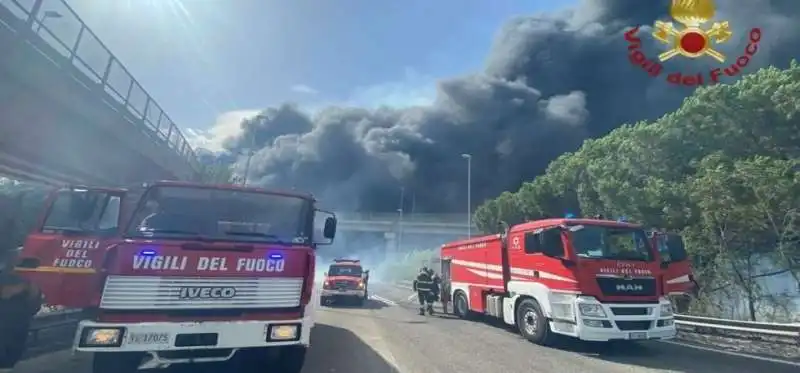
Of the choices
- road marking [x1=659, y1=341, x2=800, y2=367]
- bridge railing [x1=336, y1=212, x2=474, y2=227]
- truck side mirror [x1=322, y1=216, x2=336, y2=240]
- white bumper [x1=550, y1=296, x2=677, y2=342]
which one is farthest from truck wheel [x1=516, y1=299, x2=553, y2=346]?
bridge railing [x1=336, y1=212, x2=474, y2=227]

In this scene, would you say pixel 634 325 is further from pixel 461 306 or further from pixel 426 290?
pixel 426 290

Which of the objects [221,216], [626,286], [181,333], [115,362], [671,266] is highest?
[671,266]

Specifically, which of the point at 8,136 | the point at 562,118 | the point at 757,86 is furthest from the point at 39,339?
the point at 562,118

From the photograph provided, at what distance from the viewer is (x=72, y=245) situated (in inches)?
272

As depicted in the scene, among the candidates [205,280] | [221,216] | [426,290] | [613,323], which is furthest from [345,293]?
[205,280]

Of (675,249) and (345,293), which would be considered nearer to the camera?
(675,249)

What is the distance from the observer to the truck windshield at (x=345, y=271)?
18344mm

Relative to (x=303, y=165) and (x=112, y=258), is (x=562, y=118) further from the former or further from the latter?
(x=112, y=258)

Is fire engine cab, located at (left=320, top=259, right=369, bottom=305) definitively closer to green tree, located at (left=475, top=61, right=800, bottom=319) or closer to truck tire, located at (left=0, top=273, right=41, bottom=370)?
green tree, located at (left=475, top=61, right=800, bottom=319)

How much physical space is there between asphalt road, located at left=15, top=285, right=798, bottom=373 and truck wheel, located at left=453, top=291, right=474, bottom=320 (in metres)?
3.14

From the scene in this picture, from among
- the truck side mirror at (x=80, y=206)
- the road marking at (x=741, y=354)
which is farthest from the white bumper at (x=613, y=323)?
the truck side mirror at (x=80, y=206)

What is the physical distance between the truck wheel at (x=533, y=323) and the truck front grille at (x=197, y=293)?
5.27 meters

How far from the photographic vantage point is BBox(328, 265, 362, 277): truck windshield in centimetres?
1834

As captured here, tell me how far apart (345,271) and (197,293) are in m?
14.1
